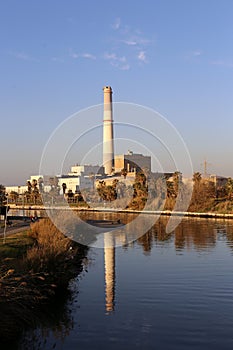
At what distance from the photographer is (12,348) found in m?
15.1

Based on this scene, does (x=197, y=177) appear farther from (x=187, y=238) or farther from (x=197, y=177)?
(x=187, y=238)

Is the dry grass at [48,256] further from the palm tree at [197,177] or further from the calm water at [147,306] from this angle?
the palm tree at [197,177]

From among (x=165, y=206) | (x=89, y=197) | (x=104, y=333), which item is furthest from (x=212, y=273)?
(x=89, y=197)

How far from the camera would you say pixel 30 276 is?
650 inches

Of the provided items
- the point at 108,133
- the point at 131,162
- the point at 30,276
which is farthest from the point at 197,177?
the point at 30,276

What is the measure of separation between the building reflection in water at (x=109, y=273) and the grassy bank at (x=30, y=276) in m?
1.87

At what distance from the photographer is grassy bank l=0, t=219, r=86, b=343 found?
49.2 feet

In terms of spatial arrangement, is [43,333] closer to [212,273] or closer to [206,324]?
[206,324]

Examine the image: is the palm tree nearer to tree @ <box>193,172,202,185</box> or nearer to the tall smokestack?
tree @ <box>193,172,202,185</box>

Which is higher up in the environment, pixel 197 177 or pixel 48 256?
pixel 197 177

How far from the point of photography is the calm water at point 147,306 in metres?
16.4

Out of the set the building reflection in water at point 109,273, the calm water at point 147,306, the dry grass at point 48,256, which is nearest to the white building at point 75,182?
the building reflection in water at point 109,273

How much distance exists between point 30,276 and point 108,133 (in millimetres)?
122021

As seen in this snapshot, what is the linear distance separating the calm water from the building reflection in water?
43 mm
